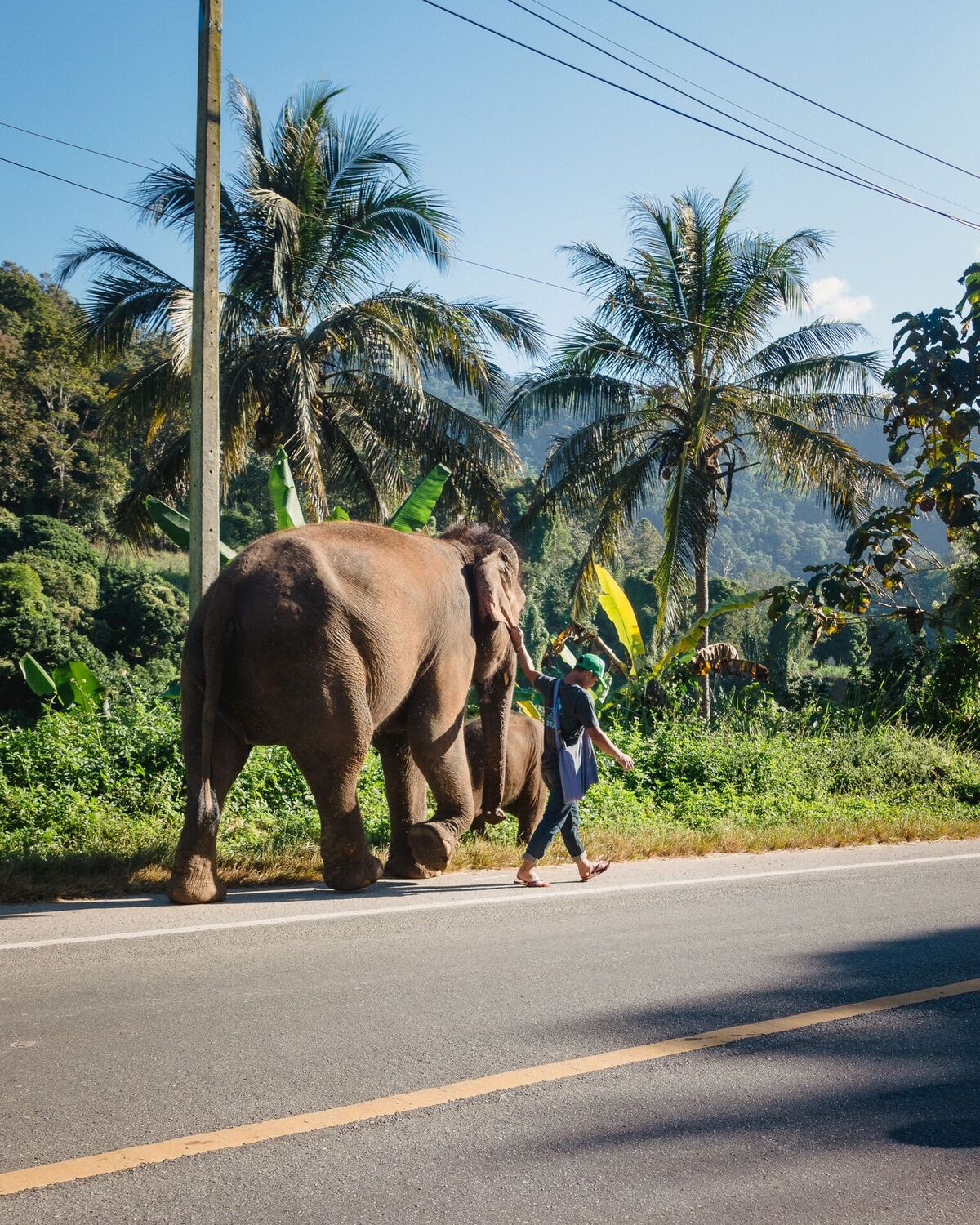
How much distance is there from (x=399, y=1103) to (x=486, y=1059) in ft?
1.65

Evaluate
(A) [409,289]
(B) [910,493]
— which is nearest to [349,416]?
(A) [409,289]

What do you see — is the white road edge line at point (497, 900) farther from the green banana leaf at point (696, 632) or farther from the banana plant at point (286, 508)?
the green banana leaf at point (696, 632)

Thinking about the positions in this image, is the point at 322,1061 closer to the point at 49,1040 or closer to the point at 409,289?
A: the point at 49,1040

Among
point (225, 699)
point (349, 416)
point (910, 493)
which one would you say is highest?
point (349, 416)

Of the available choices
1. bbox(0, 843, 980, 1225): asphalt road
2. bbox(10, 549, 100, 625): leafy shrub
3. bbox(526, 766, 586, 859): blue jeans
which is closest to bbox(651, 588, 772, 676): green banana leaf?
bbox(526, 766, 586, 859): blue jeans

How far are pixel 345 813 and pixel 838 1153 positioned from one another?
3936 millimetres

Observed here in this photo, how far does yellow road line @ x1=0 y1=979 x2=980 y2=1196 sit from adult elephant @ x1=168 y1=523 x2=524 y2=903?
9.76ft

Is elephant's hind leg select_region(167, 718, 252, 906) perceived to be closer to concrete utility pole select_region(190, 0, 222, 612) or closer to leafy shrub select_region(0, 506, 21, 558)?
concrete utility pole select_region(190, 0, 222, 612)

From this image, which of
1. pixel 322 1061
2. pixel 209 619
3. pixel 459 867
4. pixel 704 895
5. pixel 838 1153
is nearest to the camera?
pixel 838 1153

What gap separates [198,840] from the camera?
6672 millimetres

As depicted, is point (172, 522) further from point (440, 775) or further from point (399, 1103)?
point (399, 1103)

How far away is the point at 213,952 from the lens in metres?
5.47

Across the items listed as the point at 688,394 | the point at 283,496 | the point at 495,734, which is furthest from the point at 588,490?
the point at 495,734

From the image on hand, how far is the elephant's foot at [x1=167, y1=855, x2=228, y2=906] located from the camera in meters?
6.59
